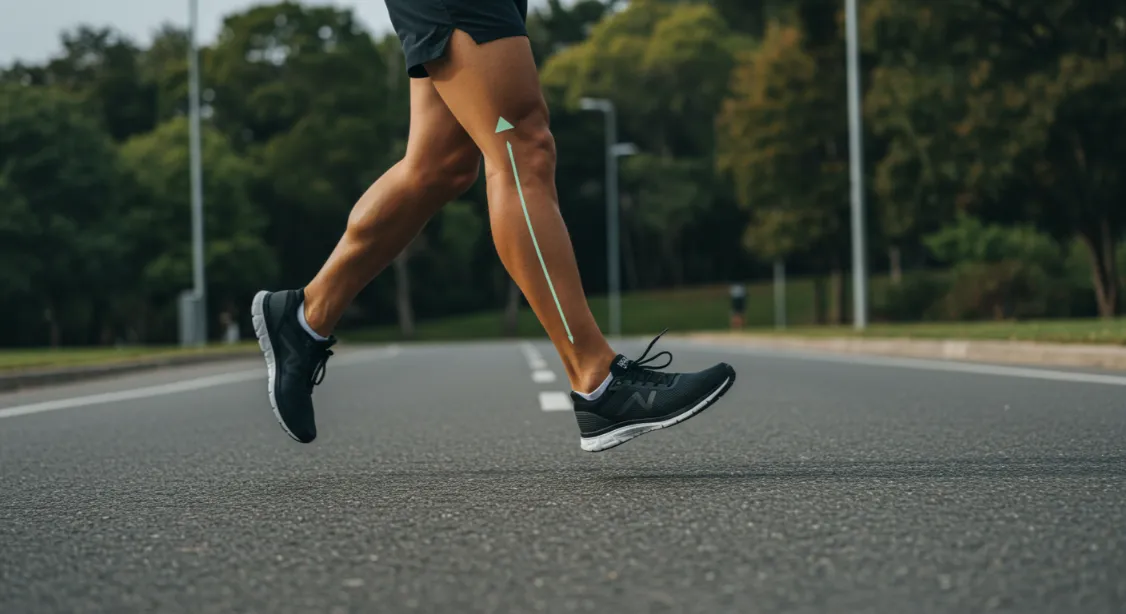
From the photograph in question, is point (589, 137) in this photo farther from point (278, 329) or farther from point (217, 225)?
point (278, 329)

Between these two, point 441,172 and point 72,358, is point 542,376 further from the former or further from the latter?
point 72,358

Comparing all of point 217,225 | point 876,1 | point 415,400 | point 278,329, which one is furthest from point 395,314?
point 278,329

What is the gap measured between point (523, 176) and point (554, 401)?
12.0ft

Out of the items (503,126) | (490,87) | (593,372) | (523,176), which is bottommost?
(593,372)

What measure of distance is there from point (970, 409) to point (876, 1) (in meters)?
24.4

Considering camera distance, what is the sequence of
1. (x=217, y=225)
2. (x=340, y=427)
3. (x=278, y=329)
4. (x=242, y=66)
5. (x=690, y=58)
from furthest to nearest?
(x=690, y=58)
(x=242, y=66)
(x=217, y=225)
(x=340, y=427)
(x=278, y=329)

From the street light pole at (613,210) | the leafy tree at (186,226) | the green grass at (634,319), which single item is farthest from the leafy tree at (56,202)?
the street light pole at (613,210)

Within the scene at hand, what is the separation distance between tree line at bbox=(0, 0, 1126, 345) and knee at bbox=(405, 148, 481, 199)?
2290 cm

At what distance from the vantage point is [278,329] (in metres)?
4.34

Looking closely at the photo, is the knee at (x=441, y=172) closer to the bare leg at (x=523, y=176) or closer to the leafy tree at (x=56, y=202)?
the bare leg at (x=523, y=176)

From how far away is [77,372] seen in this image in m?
12.8

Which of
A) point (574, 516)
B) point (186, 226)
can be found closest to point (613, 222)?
point (186, 226)

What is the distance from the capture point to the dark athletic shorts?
13.4ft

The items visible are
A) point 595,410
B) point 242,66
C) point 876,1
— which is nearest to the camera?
point 595,410
